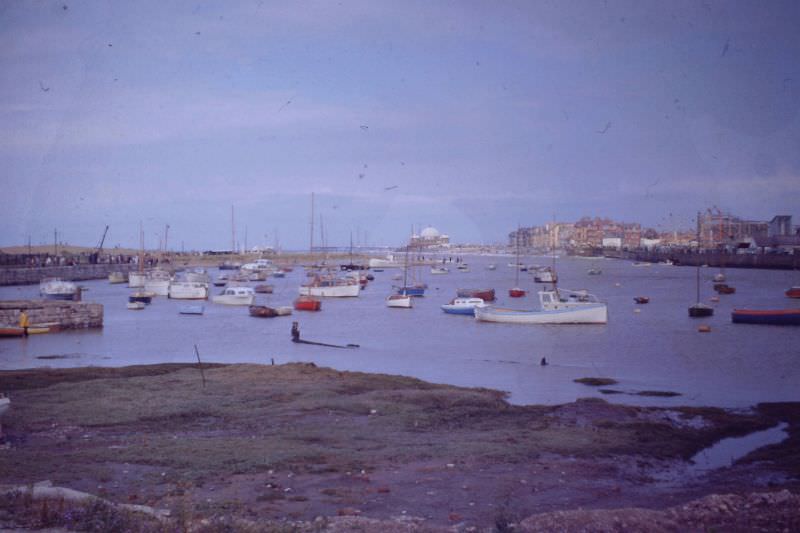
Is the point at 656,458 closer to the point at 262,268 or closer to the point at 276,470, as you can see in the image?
the point at 276,470

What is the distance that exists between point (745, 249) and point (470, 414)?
145659 millimetres

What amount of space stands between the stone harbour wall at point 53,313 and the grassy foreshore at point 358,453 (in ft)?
78.5

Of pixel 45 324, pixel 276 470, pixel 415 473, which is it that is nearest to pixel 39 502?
pixel 276 470

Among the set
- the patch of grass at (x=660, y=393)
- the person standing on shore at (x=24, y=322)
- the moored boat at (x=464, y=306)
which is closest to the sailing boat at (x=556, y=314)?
the moored boat at (x=464, y=306)

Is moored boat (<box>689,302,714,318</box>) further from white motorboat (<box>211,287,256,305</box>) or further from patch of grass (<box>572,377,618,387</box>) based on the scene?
white motorboat (<box>211,287,256,305</box>)

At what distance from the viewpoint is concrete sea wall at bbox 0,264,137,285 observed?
9481 cm

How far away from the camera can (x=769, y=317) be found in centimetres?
5359

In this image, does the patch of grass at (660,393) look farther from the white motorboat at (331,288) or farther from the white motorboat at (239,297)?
the white motorboat at (331,288)

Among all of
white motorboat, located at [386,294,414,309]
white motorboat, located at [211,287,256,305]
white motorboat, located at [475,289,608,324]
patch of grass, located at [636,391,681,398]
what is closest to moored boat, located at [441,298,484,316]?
white motorboat, located at [475,289,608,324]

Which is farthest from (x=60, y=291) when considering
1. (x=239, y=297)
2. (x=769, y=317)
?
(x=769, y=317)

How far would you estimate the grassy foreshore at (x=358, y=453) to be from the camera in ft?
34.9

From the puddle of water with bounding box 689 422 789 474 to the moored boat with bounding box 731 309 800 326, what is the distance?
37.5 meters

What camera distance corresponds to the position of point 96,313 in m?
50.4

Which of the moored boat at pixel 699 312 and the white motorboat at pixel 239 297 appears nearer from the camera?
the moored boat at pixel 699 312
